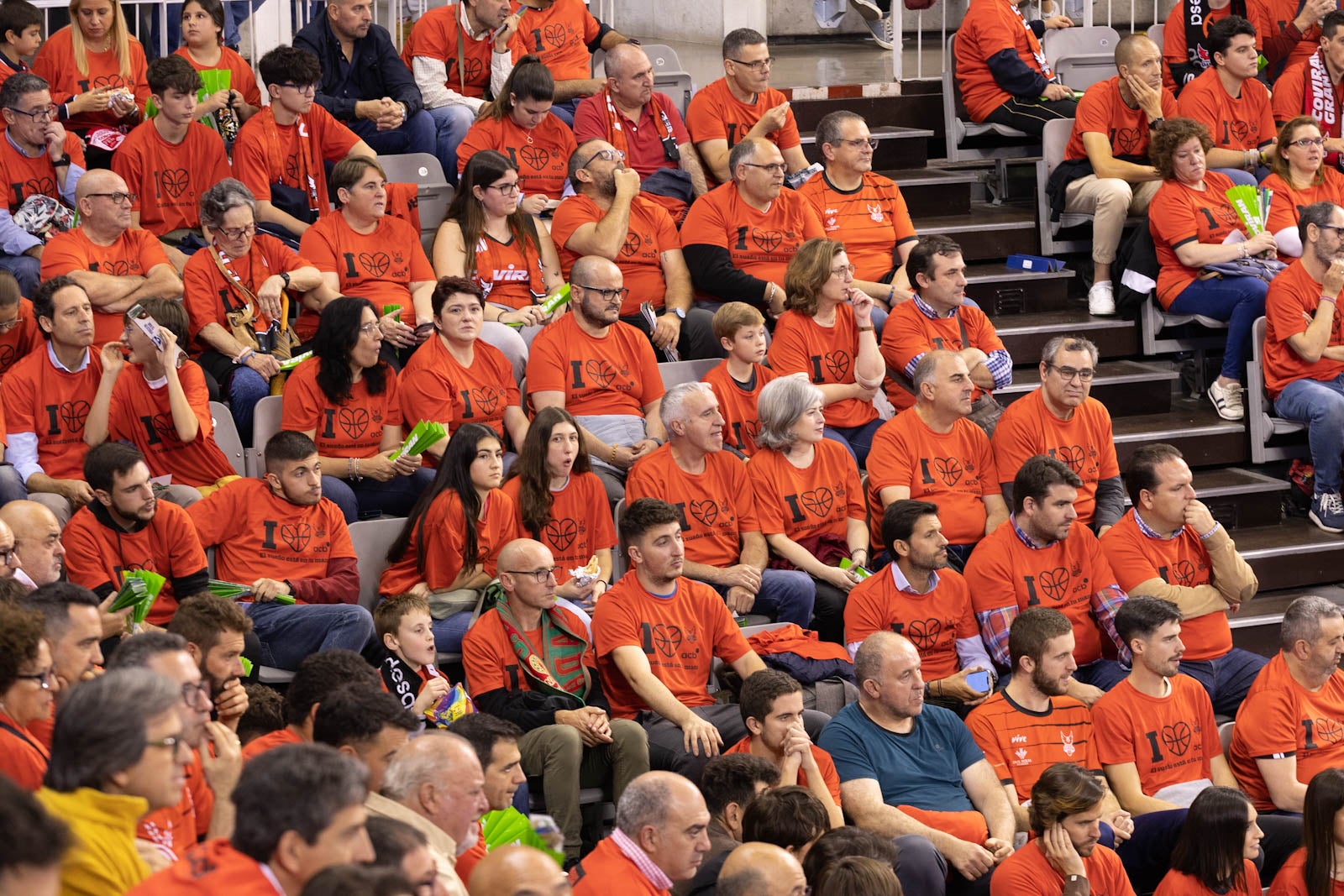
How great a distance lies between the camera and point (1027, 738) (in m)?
6.04

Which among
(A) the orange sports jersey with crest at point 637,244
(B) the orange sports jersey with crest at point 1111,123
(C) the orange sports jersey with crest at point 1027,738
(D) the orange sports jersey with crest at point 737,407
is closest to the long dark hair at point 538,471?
(D) the orange sports jersey with crest at point 737,407

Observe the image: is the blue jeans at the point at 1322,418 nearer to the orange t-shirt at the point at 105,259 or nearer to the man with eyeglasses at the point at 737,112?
the man with eyeglasses at the point at 737,112

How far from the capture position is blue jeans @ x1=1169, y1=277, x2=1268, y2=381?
816 cm

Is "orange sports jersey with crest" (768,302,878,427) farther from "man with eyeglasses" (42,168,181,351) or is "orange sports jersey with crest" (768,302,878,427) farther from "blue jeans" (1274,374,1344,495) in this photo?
"man with eyeglasses" (42,168,181,351)

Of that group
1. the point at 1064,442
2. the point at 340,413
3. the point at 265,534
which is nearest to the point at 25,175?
the point at 340,413

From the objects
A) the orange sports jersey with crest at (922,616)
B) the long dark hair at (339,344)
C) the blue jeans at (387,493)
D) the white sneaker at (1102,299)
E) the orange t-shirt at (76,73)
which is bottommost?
the orange sports jersey with crest at (922,616)

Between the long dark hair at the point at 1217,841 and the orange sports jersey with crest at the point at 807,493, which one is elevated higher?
the orange sports jersey with crest at the point at 807,493

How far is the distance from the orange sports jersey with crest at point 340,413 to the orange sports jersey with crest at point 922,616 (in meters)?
2.01

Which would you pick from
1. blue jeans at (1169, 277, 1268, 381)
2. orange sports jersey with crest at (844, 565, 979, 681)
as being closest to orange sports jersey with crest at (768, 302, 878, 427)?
orange sports jersey with crest at (844, 565, 979, 681)

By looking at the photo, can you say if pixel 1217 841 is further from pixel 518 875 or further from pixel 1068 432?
pixel 518 875

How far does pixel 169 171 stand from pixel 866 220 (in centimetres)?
333

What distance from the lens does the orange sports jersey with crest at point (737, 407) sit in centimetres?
725

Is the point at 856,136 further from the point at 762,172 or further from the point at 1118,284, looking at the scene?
the point at 1118,284

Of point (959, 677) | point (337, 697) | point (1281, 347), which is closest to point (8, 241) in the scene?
point (337, 697)
